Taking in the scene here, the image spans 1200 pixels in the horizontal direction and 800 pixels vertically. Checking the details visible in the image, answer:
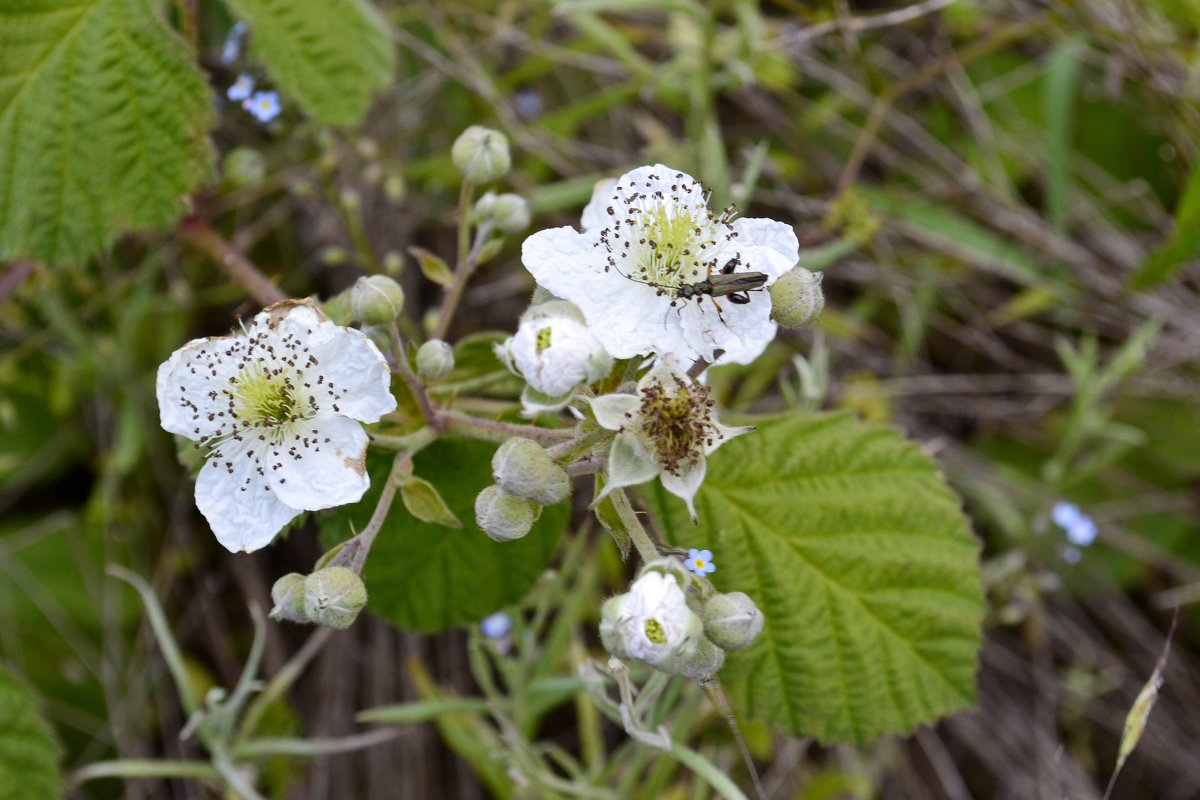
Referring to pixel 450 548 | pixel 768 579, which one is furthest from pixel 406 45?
pixel 768 579

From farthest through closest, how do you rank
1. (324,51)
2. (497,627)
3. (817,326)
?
(817,326)
(497,627)
(324,51)

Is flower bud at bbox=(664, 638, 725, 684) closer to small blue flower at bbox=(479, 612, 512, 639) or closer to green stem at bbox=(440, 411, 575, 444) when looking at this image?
green stem at bbox=(440, 411, 575, 444)

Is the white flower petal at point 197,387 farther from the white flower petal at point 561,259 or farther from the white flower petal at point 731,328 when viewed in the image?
the white flower petal at point 731,328

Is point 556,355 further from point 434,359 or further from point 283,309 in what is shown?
point 283,309

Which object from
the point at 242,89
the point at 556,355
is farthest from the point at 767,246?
the point at 242,89

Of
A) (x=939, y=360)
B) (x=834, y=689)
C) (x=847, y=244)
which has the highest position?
(x=847, y=244)

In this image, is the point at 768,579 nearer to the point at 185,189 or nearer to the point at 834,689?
the point at 834,689
